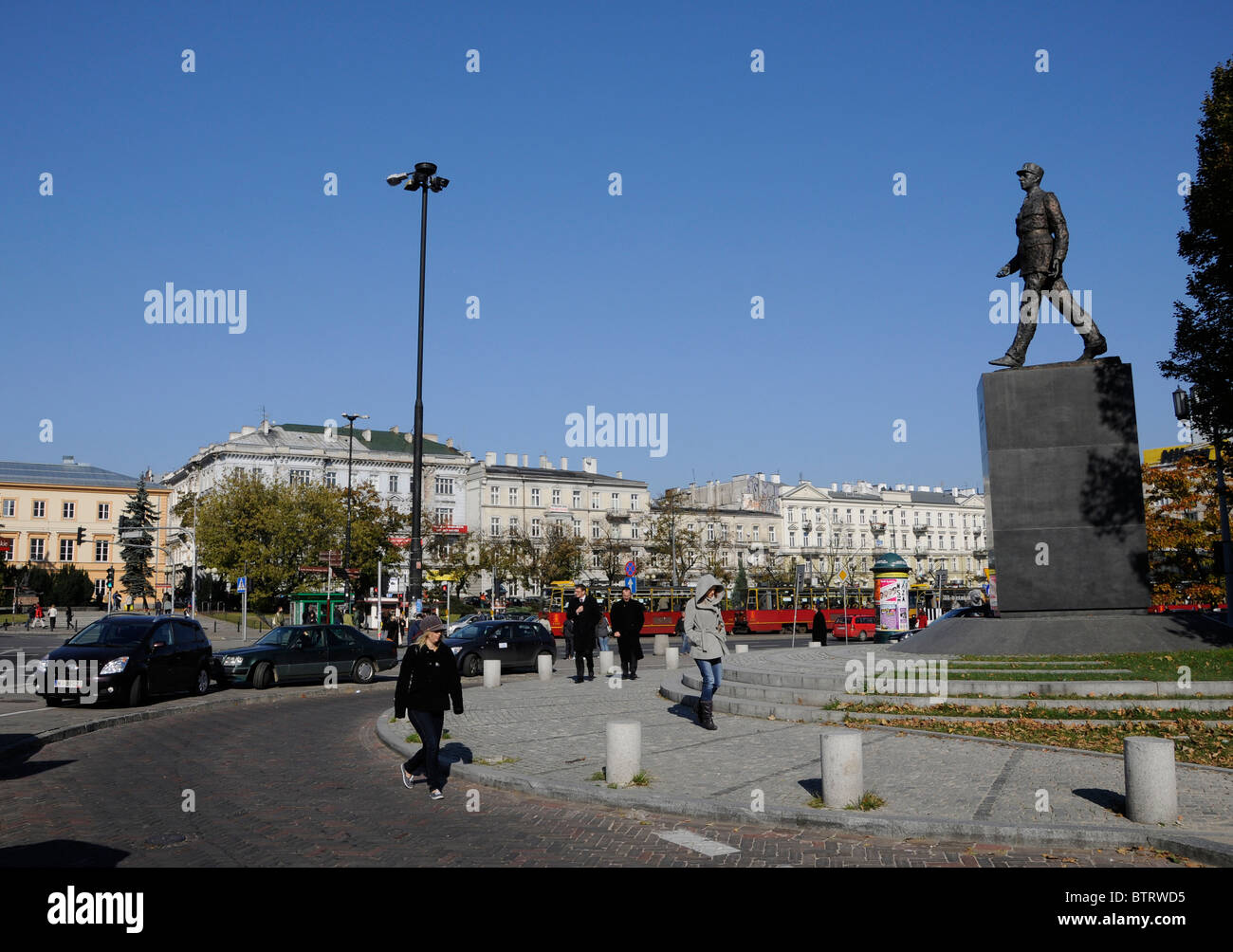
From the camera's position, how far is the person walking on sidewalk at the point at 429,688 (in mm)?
9547

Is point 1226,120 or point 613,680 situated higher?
point 1226,120

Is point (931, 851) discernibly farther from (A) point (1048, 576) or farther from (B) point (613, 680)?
(B) point (613, 680)

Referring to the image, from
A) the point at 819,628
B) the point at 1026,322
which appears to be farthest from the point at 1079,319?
the point at 819,628

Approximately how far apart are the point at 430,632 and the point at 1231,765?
26.0 ft

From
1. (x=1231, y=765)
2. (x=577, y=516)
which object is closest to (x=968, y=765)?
(x=1231, y=765)

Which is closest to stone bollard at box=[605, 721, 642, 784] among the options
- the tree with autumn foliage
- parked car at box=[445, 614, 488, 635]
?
parked car at box=[445, 614, 488, 635]

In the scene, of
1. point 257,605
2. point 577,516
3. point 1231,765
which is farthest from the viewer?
point 577,516

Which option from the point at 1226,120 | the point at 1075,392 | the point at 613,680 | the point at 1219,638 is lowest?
the point at 613,680

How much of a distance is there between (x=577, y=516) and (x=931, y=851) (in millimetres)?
97293

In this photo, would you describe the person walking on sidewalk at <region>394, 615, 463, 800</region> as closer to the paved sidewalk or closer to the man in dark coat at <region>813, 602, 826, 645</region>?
the paved sidewalk

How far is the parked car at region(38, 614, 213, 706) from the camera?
656 inches

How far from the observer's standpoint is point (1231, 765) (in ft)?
31.4
